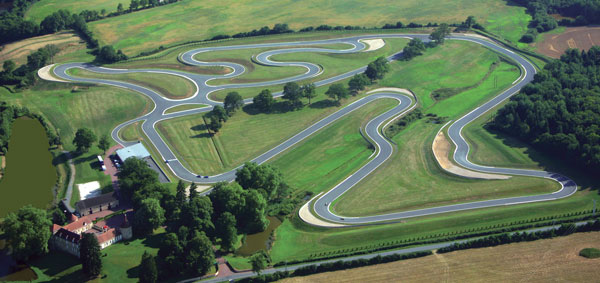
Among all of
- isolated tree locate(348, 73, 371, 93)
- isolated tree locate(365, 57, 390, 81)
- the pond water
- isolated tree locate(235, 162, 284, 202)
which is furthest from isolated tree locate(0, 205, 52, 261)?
isolated tree locate(365, 57, 390, 81)

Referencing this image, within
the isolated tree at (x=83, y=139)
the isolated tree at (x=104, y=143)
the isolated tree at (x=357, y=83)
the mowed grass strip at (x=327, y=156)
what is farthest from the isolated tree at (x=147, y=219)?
the isolated tree at (x=357, y=83)

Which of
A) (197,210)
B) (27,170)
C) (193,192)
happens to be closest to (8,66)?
(27,170)

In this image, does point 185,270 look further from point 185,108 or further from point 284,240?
point 185,108

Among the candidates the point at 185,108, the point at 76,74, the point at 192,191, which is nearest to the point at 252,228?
the point at 192,191

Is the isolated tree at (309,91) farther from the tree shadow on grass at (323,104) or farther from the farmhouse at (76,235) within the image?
the farmhouse at (76,235)

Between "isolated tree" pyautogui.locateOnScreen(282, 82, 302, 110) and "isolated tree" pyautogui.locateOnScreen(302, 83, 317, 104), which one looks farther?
"isolated tree" pyautogui.locateOnScreen(302, 83, 317, 104)

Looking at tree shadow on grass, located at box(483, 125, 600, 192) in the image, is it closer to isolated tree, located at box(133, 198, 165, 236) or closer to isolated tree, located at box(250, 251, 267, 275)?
isolated tree, located at box(250, 251, 267, 275)
